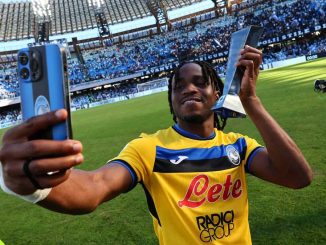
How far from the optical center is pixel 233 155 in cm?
260

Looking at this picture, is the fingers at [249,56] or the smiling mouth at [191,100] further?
the smiling mouth at [191,100]

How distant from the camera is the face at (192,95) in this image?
2.64m

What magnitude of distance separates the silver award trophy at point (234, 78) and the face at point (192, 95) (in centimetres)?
44

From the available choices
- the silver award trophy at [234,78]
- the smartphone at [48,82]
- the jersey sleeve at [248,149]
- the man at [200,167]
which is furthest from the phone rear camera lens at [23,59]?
the jersey sleeve at [248,149]

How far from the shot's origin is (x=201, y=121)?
2.67 m

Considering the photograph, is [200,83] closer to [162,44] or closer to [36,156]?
[36,156]

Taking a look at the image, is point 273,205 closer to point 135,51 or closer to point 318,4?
point 318,4

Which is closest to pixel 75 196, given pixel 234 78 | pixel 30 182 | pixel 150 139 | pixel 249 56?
pixel 30 182

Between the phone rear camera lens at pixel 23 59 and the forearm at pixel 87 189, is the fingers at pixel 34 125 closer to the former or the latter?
the phone rear camera lens at pixel 23 59

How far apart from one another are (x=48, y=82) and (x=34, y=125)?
158 mm

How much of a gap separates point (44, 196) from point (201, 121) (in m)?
1.46

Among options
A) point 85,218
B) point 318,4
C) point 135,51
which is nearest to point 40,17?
point 135,51

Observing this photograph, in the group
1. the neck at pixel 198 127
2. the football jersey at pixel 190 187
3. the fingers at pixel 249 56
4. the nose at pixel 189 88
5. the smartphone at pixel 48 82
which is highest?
the smartphone at pixel 48 82

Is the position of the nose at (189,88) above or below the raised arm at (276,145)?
above
